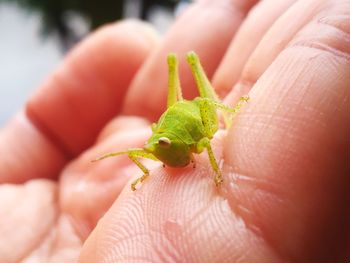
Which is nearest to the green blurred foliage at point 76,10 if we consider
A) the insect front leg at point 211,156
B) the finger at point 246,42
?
the finger at point 246,42

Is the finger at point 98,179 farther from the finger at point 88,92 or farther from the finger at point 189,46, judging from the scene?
the finger at point 88,92

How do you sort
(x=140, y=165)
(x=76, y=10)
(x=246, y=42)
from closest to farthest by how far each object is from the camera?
(x=140, y=165) → (x=246, y=42) → (x=76, y=10)

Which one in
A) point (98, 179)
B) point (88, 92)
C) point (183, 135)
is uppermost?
point (183, 135)

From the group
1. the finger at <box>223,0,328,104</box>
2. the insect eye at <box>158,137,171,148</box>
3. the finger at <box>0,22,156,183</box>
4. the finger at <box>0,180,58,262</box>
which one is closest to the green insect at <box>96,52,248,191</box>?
the insect eye at <box>158,137,171,148</box>

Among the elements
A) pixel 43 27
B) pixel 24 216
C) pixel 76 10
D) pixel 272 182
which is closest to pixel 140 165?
pixel 272 182

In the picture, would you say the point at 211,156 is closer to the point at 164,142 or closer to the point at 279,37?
the point at 164,142

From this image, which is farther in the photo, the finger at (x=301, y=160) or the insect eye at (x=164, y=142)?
the insect eye at (x=164, y=142)
